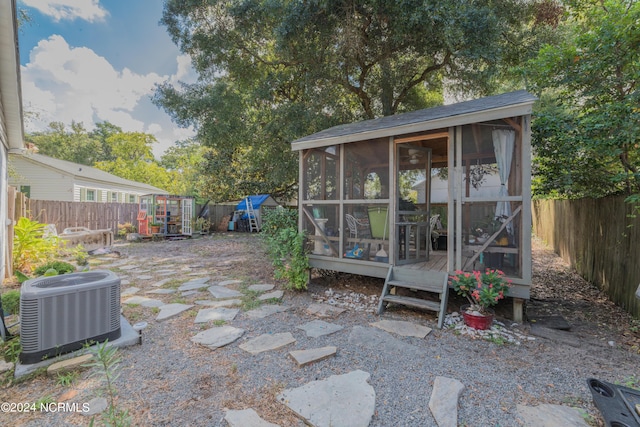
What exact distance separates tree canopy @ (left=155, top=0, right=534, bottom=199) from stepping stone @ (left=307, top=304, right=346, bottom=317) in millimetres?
5120

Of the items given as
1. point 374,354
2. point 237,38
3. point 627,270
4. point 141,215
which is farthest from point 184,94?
point 627,270

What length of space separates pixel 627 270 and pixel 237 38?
9487 mm

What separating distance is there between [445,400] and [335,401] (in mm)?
753

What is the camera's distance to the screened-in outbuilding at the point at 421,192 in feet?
11.5

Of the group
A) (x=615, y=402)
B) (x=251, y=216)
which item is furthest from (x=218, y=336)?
(x=251, y=216)

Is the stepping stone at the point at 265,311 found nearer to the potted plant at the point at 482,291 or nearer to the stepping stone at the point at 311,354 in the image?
the stepping stone at the point at 311,354

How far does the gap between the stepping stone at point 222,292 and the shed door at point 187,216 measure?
27.9 ft

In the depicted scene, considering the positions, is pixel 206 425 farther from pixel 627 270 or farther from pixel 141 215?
pixel 141 215

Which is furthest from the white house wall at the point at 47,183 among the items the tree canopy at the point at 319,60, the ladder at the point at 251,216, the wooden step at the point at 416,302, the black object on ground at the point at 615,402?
the black object on ground at the point at 615,402

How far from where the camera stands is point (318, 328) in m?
3.32

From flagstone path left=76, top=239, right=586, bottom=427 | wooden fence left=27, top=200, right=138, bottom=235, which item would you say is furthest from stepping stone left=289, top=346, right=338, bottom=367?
wooden fence left=27, top=200, right=138, bottom=235

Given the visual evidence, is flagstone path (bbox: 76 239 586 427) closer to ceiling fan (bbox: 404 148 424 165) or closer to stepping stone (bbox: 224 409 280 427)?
stepping stone (bbox: 224 409 280 427)

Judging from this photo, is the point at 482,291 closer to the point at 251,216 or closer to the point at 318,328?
the point at 318,328

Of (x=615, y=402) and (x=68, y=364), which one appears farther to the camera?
(x=68, y=364)
